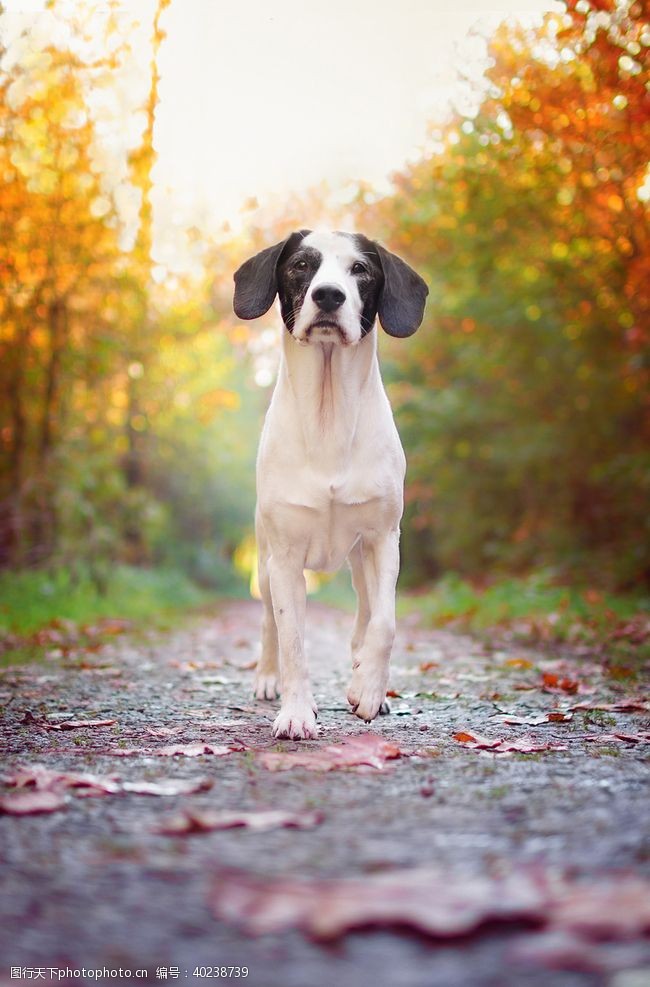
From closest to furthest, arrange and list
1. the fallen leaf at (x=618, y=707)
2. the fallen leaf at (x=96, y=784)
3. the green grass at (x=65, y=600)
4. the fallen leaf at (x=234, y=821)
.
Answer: the fallen leaf at (x=234, y=821) → the fallen leaf at (x=96, y=784) → the fallen leaf at (x=618, y=707) → the green grass at (x=65, y=600)

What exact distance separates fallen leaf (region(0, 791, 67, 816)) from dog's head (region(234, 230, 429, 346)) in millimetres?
2110

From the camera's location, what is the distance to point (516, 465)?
49.2 feet

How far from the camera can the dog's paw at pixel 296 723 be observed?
12.1ft

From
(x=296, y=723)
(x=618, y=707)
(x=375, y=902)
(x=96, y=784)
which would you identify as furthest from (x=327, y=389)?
(x=375, y=902)

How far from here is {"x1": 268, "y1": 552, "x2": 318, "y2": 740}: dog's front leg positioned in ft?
12.2

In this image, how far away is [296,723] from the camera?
3.72 m

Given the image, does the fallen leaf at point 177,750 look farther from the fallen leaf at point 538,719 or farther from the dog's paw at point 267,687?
the dog's paw at point 267,687

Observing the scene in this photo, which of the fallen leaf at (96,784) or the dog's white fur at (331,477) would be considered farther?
the dog's white fur at (331,477)

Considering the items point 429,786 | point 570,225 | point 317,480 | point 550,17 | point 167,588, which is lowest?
point 167,588

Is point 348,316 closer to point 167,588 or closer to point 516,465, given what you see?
point 516,465

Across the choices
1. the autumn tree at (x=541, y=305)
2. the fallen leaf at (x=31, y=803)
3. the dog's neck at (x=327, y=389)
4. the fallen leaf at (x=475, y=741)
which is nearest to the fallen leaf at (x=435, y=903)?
the fallen leaf at (x=31, y=803)

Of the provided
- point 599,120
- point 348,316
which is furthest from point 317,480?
point 599,120

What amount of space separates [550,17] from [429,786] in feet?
22.2

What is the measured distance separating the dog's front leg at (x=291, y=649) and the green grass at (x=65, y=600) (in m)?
4.75
